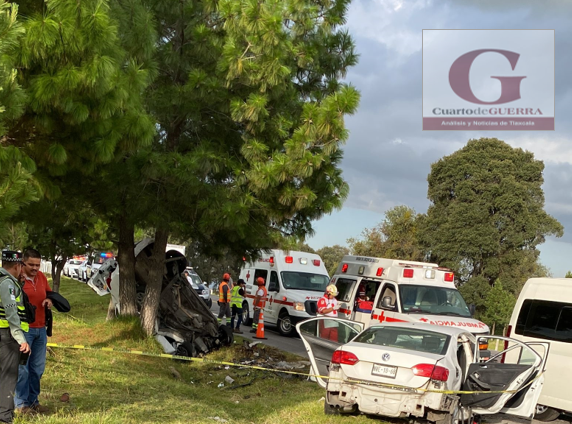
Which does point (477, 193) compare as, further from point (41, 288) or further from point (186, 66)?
point (41, 288)

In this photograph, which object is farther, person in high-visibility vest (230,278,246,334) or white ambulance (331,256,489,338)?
person in high-visibility vest (230,278,246,334)

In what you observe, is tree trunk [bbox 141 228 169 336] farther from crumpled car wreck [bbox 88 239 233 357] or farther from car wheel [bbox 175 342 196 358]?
car wheel [bbox 175 342 196 358]

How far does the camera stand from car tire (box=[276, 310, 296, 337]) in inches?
749

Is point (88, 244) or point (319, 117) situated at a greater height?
point (319, 117)

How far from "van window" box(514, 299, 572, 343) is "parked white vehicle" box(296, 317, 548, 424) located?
4.11 feet

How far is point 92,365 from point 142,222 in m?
3.54

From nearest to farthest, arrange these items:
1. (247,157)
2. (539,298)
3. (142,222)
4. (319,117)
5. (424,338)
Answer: (424,338) < (539,298) < (319,117) < (247,157) < (142,222)

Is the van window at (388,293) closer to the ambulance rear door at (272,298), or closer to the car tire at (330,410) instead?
the car tire at (330,410)

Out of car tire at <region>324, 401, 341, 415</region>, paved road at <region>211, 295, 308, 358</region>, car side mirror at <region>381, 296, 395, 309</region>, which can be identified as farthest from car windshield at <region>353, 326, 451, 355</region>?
paved road at <region>211, 295, 308, 358</region>

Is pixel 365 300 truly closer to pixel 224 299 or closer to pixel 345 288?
pixel 345 288

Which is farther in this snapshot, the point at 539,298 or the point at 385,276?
the point at 385,276

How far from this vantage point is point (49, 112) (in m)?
7.06

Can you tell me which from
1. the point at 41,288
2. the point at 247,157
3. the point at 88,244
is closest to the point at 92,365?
the point at 41,288

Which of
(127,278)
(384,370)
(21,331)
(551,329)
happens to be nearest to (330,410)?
(384,370)
